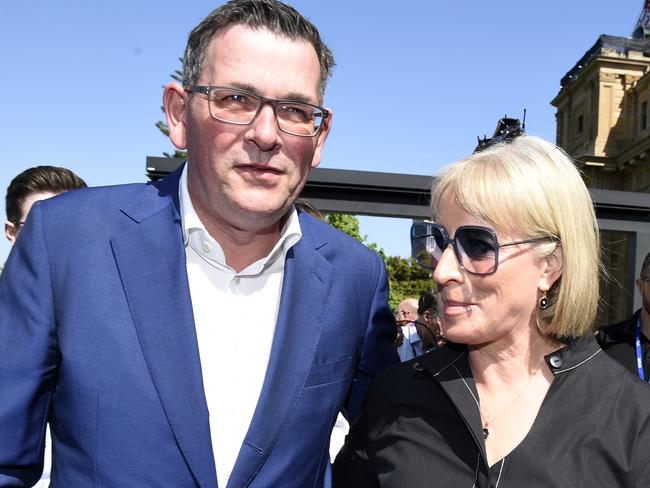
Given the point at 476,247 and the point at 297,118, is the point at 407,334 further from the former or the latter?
the point at 297,118

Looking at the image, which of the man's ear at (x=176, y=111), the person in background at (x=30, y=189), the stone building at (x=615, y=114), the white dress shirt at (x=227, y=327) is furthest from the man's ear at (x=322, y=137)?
the stone building at (x=615, y=114)

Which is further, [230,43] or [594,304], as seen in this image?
[594,304]

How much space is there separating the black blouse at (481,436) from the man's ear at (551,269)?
239 millimetres

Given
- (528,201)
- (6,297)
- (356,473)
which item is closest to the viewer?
(6,297)

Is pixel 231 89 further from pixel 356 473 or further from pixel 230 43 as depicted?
pixel 356 473

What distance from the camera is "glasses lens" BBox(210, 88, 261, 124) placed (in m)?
2.10

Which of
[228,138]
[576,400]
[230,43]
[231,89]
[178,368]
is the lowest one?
[576,400]

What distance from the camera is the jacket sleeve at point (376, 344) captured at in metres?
2.66

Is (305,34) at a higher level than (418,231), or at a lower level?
higher

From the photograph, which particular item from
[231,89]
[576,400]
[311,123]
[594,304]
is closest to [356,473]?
[576,400]

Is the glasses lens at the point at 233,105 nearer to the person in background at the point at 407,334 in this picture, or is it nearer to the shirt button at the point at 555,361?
the shirt button at the point at 555,361

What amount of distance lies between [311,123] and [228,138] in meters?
0.30

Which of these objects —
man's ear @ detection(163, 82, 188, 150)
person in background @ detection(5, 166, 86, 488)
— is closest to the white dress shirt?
man's ear @ detection(163, 82, 188, 150)

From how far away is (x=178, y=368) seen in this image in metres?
2.01
